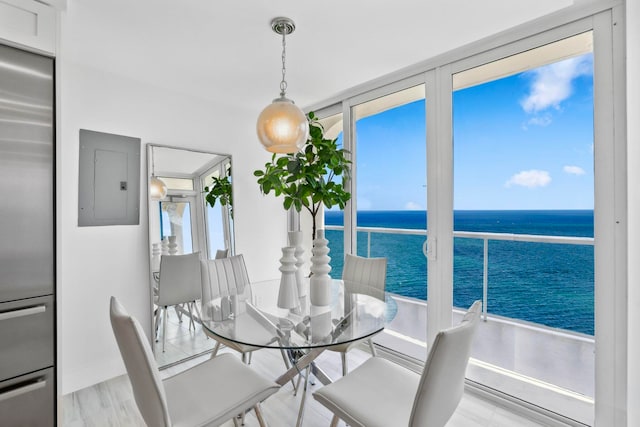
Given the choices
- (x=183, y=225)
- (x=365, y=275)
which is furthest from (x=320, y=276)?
(x=183, y=225)

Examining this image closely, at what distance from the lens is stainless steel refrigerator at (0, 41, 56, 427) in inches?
58.6

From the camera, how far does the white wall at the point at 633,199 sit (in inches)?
54.8

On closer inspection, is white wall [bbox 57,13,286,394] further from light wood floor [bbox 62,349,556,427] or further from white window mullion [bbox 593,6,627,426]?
white window mullion [bbox 593,6,627,426]

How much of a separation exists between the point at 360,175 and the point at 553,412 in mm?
2260

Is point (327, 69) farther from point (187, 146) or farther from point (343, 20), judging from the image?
point (187, 146)

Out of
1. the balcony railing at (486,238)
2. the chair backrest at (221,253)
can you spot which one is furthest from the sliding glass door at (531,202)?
the chair backrest at (221,253)

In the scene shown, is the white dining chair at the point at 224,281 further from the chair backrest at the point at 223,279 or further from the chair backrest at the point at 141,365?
the chair backrest at the point at 141,365

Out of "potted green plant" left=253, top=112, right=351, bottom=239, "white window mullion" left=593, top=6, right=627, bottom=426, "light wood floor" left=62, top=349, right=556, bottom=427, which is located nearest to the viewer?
"white window mullion" left=593, top=6, right=627, bottom=426

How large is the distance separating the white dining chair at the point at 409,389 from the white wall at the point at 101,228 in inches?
77.0

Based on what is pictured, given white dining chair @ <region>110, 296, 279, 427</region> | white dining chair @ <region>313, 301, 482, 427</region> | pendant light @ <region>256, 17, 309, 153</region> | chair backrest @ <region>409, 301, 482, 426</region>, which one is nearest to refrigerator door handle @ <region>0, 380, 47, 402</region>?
white dining chair @ <region>110, 296, 279, 427</region>

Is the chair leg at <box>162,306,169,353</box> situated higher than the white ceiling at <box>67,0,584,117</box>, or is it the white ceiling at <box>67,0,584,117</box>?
the white ceiling at <box>67,0,584,117</box>

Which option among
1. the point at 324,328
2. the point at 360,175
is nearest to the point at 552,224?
the point at 360,175

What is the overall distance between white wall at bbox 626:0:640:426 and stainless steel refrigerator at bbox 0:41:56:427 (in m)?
2.93

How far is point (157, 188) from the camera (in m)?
2.68
